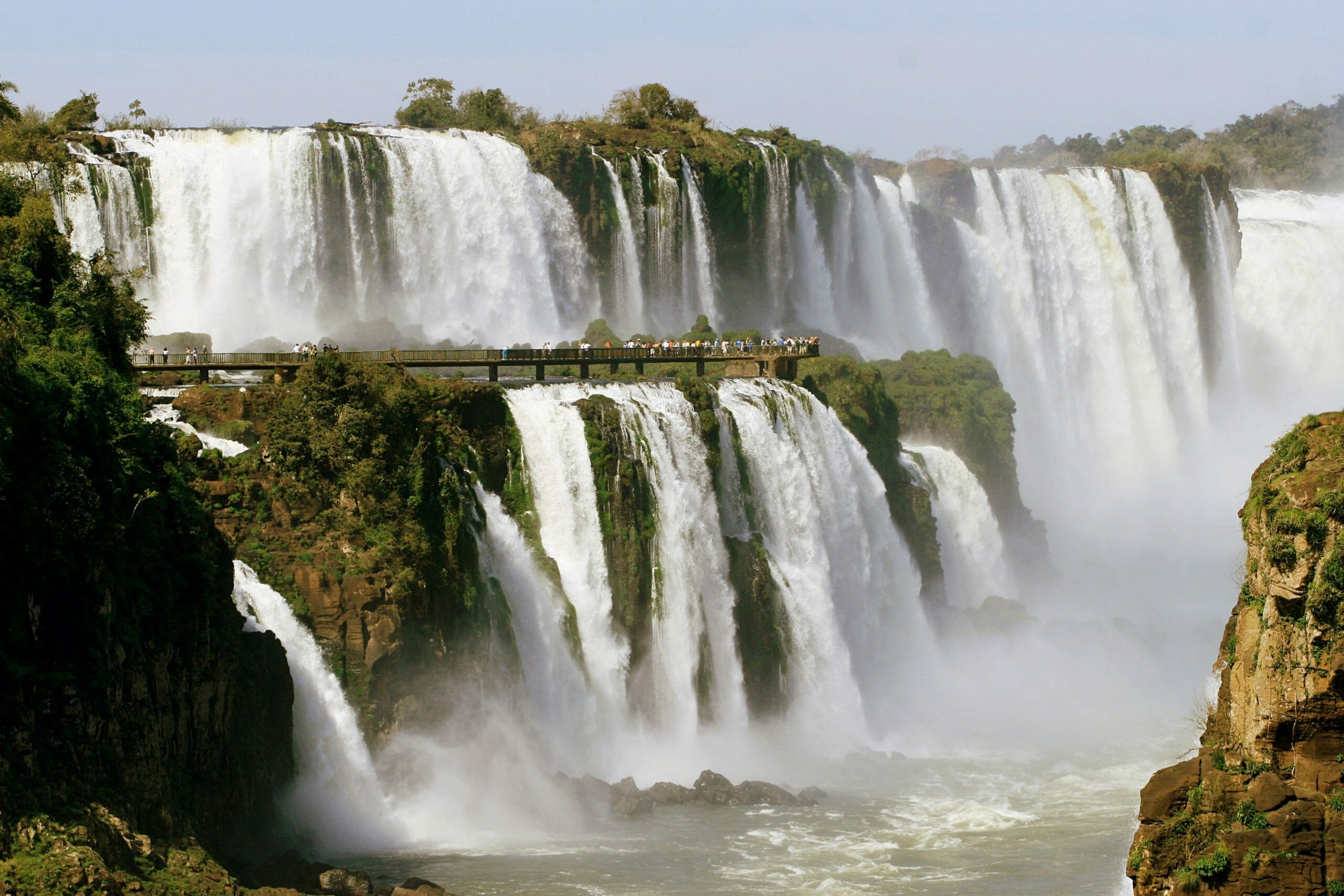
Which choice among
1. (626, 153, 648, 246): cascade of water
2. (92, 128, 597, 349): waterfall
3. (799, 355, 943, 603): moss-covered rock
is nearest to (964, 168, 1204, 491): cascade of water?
(626, 153, 648, 246): cascade of water

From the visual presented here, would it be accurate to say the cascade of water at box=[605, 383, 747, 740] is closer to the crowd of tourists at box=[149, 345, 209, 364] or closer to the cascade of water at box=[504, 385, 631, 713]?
the cascade of water at box=[504, 385, 631, 713]

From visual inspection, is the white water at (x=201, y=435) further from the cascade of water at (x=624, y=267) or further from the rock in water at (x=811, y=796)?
the cascade of water at (x=624, y=267)

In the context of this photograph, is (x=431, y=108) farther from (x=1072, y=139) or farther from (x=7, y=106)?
(x=1072, y=139)

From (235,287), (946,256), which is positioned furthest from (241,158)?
(946,256)

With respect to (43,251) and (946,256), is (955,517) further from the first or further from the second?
(43,251)

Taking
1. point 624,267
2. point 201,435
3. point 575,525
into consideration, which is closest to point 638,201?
point 624,267

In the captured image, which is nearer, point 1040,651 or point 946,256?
point 1040,651

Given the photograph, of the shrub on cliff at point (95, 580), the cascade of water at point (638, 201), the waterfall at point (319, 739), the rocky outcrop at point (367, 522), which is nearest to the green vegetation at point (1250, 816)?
the shrub on cliff at point (95, 580)
